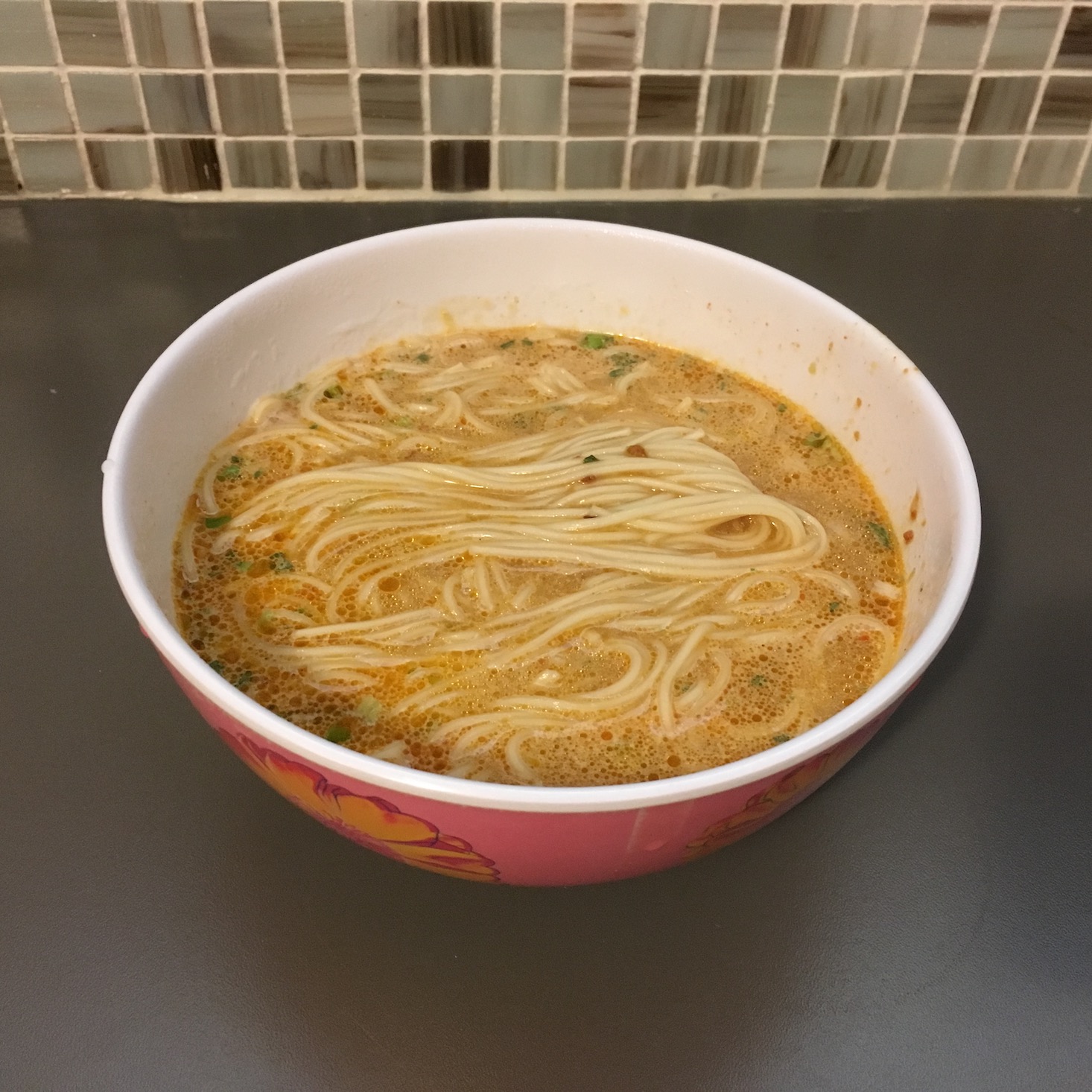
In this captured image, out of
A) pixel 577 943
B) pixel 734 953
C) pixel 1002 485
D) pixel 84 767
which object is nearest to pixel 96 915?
pixel 84 767

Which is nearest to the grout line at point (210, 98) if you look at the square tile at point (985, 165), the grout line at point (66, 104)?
the grout line at point (66, 104)

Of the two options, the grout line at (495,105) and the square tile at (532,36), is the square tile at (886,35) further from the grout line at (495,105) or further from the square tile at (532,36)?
the grout line at (495,105)

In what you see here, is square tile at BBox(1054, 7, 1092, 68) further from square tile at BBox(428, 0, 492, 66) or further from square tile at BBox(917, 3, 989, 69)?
square tile at BBox(428, 0, 492, 66)

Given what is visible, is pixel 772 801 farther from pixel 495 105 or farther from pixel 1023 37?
pixel 1023 37

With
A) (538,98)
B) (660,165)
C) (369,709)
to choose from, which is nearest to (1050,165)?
(660,165)

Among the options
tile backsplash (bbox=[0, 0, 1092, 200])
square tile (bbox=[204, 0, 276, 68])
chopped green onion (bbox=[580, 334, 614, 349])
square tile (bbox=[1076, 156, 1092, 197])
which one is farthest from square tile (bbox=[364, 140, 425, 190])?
square tile (bbox=[1076, 156, 1092, 197])

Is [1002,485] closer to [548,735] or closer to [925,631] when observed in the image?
[925,631]
